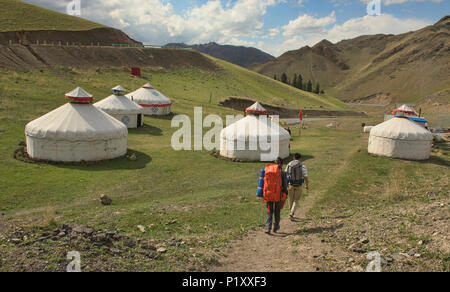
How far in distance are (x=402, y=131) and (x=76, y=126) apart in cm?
1714

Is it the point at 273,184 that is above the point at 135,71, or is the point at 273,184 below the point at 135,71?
below

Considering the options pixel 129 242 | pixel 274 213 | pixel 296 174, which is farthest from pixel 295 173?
pixel 129 242

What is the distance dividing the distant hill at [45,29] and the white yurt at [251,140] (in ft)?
152

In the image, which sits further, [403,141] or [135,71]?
[135,71]

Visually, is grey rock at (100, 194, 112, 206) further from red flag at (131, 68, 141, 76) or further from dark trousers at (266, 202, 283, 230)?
red flag at (131, 68, 141, 76)

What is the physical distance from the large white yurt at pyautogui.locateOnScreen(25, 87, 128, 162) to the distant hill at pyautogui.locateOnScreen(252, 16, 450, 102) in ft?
306

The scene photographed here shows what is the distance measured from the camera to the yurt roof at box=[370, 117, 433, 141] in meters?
17.7

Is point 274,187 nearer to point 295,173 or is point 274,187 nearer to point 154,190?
point 295,173

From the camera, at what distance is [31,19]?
58.8 m

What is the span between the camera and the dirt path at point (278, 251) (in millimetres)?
5574

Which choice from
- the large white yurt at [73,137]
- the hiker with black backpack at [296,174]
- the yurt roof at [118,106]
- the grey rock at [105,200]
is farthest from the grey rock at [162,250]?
the yurt roof at [118,106]
